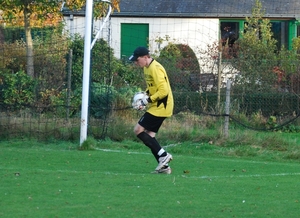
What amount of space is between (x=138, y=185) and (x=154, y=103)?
181 centimetres

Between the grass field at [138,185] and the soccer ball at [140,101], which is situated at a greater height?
the soccer ball at [140,101]

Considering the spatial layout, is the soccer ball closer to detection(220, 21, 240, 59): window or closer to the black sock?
the black sock

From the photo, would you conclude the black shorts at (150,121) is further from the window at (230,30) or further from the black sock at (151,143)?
the window at (230,30)

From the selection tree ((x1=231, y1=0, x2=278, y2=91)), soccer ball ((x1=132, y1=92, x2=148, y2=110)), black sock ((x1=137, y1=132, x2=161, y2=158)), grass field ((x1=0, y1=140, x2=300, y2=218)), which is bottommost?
grass field ((x1=0, y1=140, x2=300, y2=218))

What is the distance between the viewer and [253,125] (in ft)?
53.3

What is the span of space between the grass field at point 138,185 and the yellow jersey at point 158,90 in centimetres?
93

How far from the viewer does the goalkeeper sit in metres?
10.2

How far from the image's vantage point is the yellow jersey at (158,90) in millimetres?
10250

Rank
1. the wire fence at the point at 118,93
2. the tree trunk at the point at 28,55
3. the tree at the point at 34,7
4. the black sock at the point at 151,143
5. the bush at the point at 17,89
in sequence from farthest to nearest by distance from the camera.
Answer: the tree at the point at 34,7, the tree trunk at the point at 28,55, the bush at the point at 17,89, the wire fence at the point at 118,93, the black sock at the point at 151,143

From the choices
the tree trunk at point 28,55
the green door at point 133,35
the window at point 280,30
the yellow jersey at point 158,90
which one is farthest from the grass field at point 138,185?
the window at point 280,30

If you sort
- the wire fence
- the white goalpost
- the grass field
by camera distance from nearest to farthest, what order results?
1. the grass field
2. the white goalpost
3. the wire fence

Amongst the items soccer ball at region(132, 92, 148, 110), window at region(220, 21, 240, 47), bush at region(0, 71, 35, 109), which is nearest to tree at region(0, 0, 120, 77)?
bush at region(0, 71, 35, 109)

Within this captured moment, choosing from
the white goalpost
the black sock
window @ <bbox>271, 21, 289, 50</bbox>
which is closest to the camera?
the black sock

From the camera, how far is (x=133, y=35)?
90.2 ft
